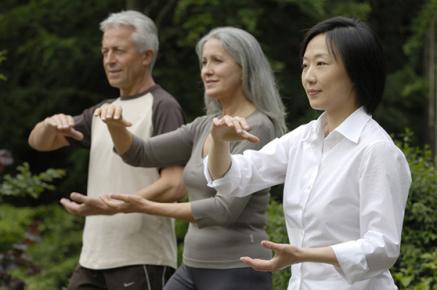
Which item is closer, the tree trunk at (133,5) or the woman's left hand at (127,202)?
the woman's left hand at (127,202)

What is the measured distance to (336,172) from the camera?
3.24m

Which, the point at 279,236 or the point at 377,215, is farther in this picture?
the point at 279,236

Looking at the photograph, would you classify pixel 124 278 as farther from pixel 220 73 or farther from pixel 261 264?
pixel 261 264

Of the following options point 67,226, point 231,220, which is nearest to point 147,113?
point 231,220

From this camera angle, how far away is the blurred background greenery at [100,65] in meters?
9.42

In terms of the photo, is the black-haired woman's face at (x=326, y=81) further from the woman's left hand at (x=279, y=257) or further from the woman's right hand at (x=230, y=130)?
the woman's left hand at (x=279, y=257)

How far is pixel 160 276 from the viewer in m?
4.93

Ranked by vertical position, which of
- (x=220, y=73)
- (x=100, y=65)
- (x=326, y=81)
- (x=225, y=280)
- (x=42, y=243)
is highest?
Answer: (x=326, y=81)

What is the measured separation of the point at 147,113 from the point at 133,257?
71 cm

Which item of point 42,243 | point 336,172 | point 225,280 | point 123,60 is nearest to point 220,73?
point 123,60

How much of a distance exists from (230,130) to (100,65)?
25.7 ft

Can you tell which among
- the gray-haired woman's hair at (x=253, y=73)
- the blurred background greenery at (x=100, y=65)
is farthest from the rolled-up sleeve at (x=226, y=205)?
the blurred background greenery at (x=100, y=65)

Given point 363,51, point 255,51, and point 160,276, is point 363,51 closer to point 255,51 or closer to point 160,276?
point 255,51

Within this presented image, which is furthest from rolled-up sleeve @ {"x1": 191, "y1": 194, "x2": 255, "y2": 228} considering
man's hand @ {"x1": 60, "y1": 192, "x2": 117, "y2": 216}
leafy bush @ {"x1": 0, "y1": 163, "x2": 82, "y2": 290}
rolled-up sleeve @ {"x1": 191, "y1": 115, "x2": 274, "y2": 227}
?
leafy bush @ {"x1": 0, "y1": 163, "x2": 82, "y2": 290}
